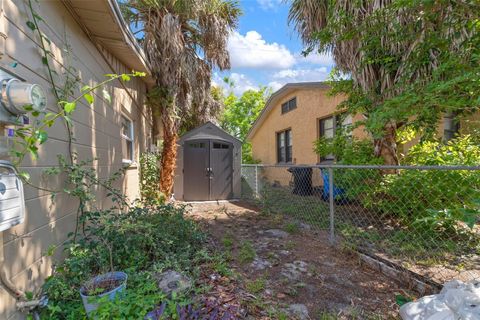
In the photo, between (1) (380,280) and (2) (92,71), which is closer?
(1) (380,280)

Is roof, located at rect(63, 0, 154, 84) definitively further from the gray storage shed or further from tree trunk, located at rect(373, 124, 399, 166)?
tree trunk, located at rect(373, 124, 399, 166)

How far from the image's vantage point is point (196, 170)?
8.64 metres

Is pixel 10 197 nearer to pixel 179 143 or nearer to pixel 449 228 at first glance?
pixel 449 228

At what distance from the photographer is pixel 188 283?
264 cm

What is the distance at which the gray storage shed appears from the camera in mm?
8531

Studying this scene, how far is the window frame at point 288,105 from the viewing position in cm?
1134

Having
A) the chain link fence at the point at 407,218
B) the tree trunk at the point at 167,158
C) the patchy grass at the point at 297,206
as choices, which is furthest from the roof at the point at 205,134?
the chain link fence at the point at 407,218

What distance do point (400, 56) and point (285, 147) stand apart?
855cm

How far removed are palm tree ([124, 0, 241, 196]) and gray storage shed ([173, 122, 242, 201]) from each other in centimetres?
96

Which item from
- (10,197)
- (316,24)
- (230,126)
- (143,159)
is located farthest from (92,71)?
(230,126)

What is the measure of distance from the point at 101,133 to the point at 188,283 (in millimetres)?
2851

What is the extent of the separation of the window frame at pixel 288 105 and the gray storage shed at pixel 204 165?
401cm

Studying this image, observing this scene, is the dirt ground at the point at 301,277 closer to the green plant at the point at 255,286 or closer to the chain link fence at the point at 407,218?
the green plant at the point at 255,286

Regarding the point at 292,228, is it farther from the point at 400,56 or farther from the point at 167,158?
the point at 167,158
